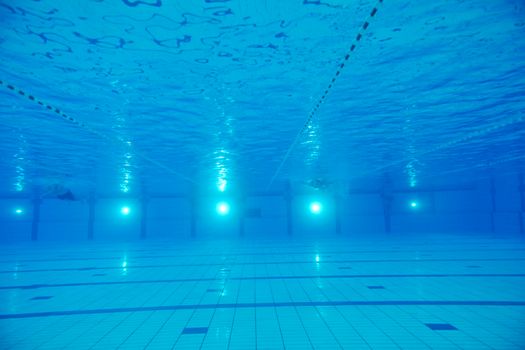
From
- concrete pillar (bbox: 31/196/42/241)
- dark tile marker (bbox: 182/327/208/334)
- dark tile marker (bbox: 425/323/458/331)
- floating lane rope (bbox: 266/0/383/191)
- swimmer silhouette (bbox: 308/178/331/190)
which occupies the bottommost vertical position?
dark tile marker (bbox: 182/327/208/334)

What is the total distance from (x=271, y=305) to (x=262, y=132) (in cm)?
404

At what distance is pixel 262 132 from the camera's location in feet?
25.1

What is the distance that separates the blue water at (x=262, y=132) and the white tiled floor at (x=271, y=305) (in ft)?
0.15

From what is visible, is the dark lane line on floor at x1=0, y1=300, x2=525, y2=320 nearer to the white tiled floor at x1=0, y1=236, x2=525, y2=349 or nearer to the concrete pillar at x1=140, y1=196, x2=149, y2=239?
the white tiled floor at x1=0, y1=236, x2=525, y2=349

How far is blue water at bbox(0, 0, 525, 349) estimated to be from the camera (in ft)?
11.0

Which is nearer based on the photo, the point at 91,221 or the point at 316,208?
the point at 91,221

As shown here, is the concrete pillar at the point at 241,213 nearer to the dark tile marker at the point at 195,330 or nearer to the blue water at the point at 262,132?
the blue water at the point at 262,132

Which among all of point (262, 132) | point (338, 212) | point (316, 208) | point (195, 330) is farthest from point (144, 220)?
point (195, 330)

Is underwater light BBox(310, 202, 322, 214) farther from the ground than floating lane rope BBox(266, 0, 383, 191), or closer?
closer

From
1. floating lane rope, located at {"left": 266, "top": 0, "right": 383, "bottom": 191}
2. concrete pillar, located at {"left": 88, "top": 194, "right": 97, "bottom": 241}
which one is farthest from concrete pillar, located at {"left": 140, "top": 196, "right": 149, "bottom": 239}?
floating lane rope, located at {"left": 266, "top": 0, "right": 383, "bottom": 191}

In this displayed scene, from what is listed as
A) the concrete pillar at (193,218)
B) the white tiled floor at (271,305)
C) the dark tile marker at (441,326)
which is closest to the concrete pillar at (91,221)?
the concrete pillar at (193,218)

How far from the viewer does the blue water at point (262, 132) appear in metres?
3.36

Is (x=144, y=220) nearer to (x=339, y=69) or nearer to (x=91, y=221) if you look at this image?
(x=91, y=221)

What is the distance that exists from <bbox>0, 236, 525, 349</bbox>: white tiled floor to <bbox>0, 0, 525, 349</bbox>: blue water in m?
0.05
